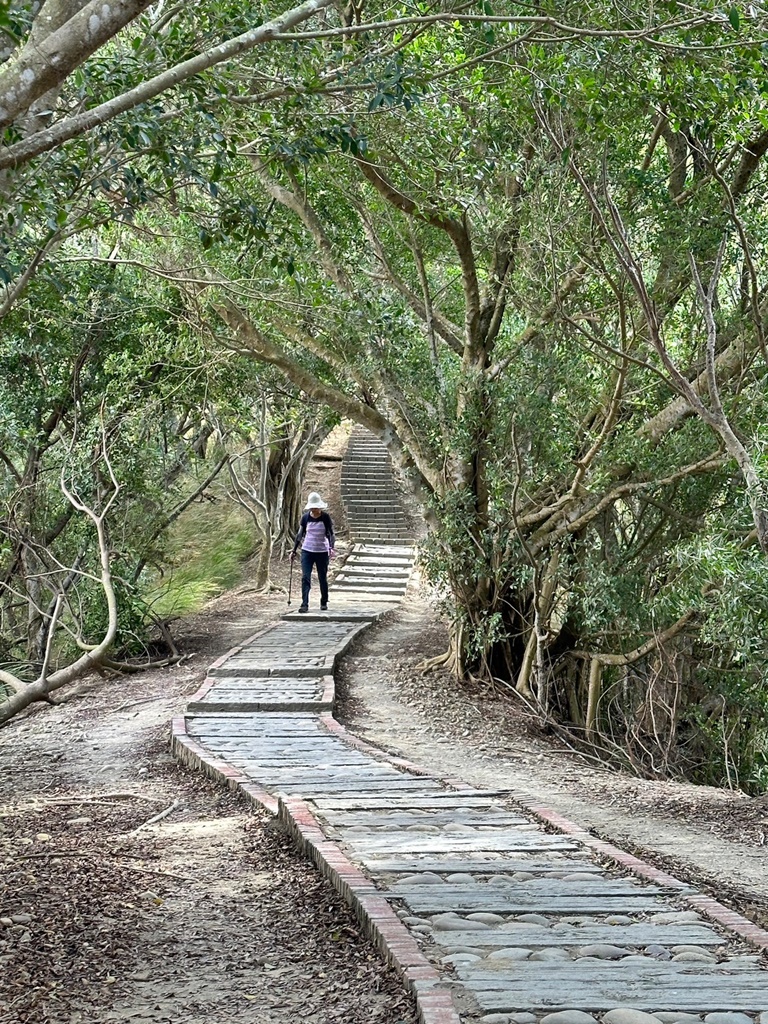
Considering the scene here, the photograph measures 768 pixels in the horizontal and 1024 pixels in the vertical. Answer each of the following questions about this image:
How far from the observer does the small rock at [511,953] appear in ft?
14.5

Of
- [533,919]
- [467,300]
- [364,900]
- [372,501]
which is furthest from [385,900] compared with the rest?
[372,501]

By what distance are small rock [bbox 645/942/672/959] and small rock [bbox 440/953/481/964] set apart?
72 cm

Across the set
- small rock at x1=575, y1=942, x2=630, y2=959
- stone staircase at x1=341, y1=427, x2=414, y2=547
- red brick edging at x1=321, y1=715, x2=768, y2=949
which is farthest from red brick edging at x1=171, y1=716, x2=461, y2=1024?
stone staircase at x1=341, y1=427, x2=414, y2=547

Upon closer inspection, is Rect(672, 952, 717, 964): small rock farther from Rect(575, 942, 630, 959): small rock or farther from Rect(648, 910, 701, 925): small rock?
Rect(648, 910, 701, 925): small rock

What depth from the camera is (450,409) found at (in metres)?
13.5

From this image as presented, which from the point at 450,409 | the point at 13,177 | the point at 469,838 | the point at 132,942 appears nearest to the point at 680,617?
the point at 450,409

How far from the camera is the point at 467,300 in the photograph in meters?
13.2

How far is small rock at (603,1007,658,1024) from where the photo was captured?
12.3 feet

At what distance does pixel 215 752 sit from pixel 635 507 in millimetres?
6556

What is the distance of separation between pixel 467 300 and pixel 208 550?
47.4 feet

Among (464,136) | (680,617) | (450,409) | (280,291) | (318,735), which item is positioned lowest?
(318,735)

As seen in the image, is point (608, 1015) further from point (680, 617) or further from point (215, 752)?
point (680, 617)

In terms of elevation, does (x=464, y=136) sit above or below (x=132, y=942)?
above

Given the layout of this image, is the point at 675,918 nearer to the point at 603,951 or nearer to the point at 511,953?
the point at 603,951
